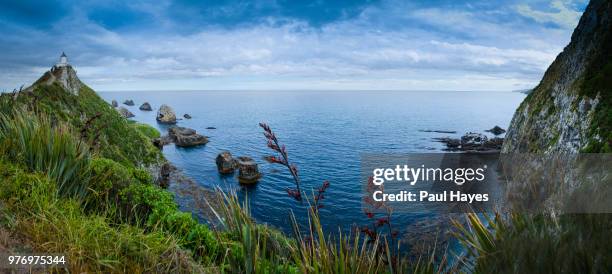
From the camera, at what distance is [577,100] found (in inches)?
946

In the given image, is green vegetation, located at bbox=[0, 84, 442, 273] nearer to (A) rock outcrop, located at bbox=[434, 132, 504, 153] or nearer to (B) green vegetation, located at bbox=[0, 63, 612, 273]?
(B) green vegetation, located at bbox=[0, 63, 612, 273]

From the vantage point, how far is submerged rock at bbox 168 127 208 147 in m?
67.6

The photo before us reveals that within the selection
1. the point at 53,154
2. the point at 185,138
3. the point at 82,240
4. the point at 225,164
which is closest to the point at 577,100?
the point at 53,154

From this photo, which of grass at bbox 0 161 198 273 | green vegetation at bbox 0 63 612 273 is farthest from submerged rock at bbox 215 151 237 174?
grass at bbox 0 161 198 273

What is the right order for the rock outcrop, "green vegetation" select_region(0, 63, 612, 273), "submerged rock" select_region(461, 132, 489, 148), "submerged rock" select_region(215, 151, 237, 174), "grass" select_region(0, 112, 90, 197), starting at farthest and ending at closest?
"submerged rock" select_region(461, 132, 489, 148) < the rock outcrop < "submerged rock" select_region(215, 151, 237, 174) < "grass" select_region(0, 112, 90, 197) < "green vegetation" select_region(0, 63, 612, 273)

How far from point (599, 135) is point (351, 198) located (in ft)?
69.7

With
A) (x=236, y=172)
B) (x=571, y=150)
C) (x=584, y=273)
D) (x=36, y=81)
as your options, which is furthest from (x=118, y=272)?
(x=236, y=172)

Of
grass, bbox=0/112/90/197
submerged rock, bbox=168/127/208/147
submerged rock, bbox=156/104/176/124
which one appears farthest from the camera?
submerged rock, bbox=156/104/176/124

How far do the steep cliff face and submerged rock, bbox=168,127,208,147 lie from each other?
53109 mm

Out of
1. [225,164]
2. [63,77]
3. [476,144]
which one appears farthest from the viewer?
[476,144]

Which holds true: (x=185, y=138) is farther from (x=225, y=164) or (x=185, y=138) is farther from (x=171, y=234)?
(x=171, y=234)

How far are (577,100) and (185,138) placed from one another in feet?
197

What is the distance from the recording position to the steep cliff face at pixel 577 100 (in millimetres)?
21188

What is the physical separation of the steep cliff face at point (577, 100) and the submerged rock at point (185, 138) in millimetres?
53109
